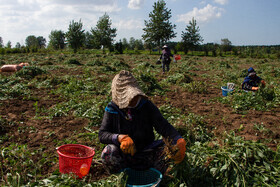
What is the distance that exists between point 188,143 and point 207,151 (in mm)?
808

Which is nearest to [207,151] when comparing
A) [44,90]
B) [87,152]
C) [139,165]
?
[139,165]

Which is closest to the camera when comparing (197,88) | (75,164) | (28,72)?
(75,164)

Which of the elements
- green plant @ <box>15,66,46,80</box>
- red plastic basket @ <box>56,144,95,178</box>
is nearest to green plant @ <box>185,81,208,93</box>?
red plastic basket @ <box>56,144,95,178</box>

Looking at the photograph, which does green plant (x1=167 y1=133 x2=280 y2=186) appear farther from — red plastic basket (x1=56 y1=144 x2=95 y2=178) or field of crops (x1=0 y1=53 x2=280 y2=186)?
red plastic basket (x1=56 y1=144 x2=95 y2=178)

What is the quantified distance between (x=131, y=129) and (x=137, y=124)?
99mm

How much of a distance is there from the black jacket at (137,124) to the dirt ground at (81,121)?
0.70 metres

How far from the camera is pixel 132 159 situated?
2.70m

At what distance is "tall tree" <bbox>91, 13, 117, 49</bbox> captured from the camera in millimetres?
42844

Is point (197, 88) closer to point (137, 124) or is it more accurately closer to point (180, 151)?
point (137, 124)

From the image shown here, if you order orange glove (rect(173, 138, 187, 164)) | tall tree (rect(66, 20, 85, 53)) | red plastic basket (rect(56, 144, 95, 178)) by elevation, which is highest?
tall tree (rect(66, 20, 85, 53))

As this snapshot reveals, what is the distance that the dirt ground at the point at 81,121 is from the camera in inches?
157

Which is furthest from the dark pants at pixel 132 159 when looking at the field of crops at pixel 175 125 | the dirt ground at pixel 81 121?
the dirt ground at pixel 81 121

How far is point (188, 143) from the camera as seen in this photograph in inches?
142

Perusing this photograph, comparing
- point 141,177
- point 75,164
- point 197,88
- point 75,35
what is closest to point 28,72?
point 197,88
